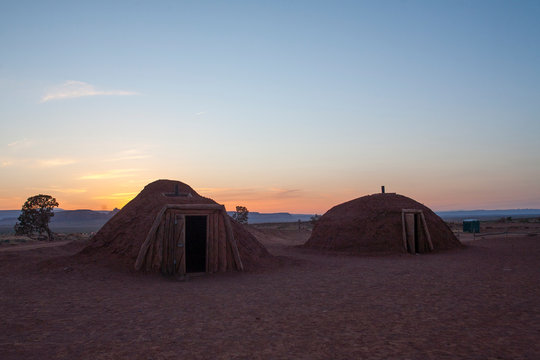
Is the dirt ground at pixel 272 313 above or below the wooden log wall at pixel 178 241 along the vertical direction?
below

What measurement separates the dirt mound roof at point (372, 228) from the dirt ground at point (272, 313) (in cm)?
558

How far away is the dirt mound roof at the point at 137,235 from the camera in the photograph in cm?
1341

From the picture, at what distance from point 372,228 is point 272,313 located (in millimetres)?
13059

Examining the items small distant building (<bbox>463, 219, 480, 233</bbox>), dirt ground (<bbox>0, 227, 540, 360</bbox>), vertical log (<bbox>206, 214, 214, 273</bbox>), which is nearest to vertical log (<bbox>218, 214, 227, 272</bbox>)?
vertical log (<bbox>206, 214, 214, 273</bbox>)

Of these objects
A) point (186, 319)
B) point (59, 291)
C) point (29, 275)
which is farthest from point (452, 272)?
point (29, 275)

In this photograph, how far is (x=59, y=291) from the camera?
33.1 feet

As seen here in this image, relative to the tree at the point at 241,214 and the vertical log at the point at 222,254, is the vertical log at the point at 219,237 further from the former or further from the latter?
the tree at the point at 241,214

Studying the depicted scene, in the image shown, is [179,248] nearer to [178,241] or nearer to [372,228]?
[178,241]

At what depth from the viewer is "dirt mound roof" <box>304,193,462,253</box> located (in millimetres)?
19359

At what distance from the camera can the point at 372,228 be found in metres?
19.9

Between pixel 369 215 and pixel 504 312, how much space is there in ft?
42.2

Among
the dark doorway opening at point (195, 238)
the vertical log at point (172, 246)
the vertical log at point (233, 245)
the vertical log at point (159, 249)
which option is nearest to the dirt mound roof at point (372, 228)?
the dark doorway opening at point (195, 238)

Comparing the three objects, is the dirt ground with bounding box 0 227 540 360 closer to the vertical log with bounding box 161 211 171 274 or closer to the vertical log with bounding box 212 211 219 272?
the vertical log with bounding box 161 211 171 274

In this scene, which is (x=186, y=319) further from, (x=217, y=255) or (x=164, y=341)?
(x=217, y=255)
